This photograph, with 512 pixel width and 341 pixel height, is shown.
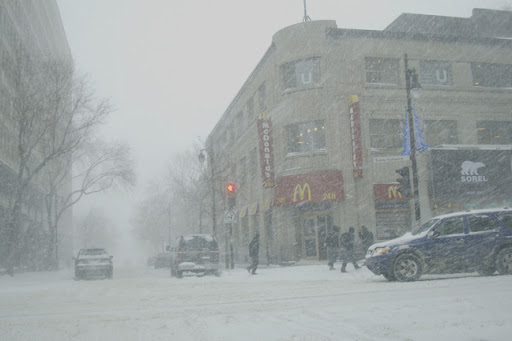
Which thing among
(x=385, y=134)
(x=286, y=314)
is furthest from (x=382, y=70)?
(x=286, y=314)

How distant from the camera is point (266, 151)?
26438 millimetres

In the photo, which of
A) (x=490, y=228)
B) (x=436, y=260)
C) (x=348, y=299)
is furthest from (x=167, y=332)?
(x=490, y=228)

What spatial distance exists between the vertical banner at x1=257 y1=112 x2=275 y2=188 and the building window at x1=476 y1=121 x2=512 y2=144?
1171 cm

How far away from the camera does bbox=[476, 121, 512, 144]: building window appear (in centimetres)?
2748

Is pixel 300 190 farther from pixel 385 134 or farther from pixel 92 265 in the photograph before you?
pixel 92 265

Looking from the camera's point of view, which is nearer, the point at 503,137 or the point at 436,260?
the point at 436,260

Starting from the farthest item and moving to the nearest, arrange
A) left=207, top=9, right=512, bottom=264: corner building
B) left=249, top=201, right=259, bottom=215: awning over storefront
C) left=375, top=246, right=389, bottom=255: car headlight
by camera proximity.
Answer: left=249, top=201, right=259, bottom=215: awning over storefront
left=207, top=9, right=512, bottom=264: corner building
left=375, top=246, right=389, bottom=255: car headlight

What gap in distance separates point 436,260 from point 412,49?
17679mm

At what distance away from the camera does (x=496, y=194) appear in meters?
25.0

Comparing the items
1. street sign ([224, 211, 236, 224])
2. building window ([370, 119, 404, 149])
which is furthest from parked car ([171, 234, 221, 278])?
building window ([370, 119, 404, 149])

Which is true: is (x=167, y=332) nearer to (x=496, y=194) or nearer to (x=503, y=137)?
(x=496, y=194)

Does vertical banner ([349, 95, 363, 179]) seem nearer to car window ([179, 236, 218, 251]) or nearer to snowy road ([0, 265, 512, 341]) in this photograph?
car window ([179, 236, 218, 251])

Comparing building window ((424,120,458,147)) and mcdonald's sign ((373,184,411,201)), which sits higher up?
building window ((424,120,458,147))

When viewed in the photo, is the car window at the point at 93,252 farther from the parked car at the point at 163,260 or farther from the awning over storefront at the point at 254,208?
the parked car at the point at 163,260
